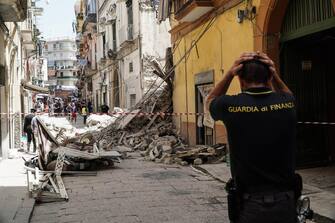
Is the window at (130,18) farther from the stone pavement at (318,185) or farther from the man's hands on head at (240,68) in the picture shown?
the man's hands on head at (240,68)

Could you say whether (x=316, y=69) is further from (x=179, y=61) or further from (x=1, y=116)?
(x=1, y=116)

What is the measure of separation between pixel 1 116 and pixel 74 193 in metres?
6.73

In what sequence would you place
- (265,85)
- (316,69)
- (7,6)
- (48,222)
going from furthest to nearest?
1. (7,6)
2. (316,69)
3. (48,222)
4. (265,85)

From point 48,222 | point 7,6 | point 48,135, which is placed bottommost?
point 48,222

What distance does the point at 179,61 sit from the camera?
15.9 m

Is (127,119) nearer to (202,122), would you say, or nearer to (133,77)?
(202,122)

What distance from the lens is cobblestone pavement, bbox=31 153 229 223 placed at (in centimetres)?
671

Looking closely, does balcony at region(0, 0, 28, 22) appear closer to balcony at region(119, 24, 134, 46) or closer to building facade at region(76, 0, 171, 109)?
building facade at region(76, 0, 171, 109)

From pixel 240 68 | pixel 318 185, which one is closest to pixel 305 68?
pixel 318 185

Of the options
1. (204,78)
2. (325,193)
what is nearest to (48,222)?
(325,193)

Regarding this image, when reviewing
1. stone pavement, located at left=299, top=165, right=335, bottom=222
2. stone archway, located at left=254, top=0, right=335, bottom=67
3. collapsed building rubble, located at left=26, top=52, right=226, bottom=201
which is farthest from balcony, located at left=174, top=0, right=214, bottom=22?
stone pavement, located at left=299, top=165, right=335, bottom=222

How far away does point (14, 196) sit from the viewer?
8211 mm

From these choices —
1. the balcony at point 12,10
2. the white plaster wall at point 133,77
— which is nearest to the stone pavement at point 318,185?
the balcony at point 12,10

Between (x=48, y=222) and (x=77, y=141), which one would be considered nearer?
(x=48, y=222)
